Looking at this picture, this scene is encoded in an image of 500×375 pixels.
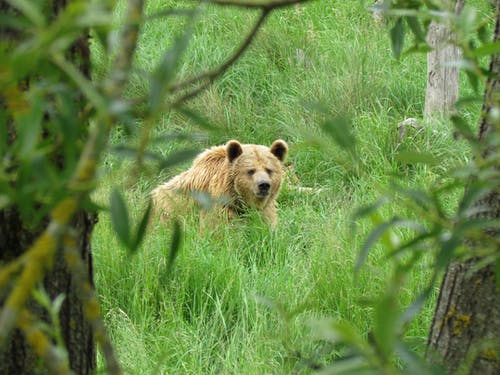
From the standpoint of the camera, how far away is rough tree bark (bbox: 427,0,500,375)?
2.12 m

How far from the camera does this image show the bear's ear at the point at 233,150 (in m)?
7.06

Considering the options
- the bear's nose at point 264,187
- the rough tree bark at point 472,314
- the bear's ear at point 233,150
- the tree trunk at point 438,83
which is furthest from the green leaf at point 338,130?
the tree trunk at point 438,83

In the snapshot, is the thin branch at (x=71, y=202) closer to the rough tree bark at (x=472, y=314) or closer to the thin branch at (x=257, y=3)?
the thin branch at (x=257, y=3)

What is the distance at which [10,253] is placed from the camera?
193 centimetres

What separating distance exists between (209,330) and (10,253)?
8.69ft

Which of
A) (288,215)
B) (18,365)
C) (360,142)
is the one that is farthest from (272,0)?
(360,142)

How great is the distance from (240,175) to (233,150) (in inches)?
7.6

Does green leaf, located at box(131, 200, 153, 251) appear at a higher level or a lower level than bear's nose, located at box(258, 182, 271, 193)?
higher

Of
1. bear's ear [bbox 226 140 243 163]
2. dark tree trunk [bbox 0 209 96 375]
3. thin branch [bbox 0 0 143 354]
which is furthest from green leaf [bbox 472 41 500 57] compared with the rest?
bear's ear [bbox 226 140 243 163]

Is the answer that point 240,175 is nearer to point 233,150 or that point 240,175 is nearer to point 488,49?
point 233,150

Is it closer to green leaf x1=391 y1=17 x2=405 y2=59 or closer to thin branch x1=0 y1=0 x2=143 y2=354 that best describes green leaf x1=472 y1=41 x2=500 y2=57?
thin branch x1=0 y1=0 x2=143 y2=354

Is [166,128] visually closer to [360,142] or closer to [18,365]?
[360,142]

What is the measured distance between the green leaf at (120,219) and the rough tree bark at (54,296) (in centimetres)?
72

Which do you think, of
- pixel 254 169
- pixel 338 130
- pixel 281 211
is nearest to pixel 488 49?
pixel 338 130
